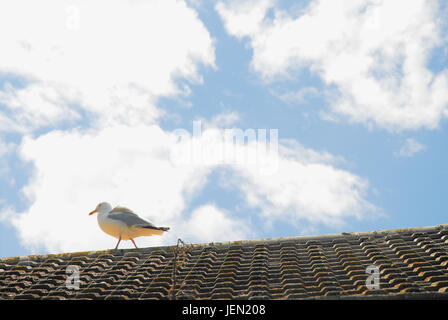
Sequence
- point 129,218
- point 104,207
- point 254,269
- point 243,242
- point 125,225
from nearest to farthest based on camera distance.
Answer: point 254,269
point 243,242
point 125,225
point 129,218
point 104,207

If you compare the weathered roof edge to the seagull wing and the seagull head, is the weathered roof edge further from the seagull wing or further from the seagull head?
the seagull head

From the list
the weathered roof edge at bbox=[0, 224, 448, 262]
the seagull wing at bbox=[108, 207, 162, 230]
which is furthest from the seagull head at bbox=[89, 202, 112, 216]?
the weathered roof edge at bbox=[0, 224, 448, 262]

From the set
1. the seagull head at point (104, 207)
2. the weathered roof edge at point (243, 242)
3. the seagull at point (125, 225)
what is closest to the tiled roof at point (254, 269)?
the weathered roof edge at point (243, 242)

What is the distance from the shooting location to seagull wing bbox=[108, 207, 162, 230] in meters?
13.1

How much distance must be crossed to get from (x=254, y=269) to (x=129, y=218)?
15.0 feet

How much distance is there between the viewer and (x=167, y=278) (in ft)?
30.6

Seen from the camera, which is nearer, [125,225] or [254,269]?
[254,269]

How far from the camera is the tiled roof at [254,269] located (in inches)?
324

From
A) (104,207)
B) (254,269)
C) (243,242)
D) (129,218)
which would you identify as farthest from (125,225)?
(254,269)

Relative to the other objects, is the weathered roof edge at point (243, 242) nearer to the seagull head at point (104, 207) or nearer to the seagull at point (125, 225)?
the seagull at point (125, 225)

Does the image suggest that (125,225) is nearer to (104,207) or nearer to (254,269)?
(104,207)

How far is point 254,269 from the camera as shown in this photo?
380 inches

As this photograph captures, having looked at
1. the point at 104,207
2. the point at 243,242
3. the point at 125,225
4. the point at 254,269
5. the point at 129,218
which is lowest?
the point at 254,269
